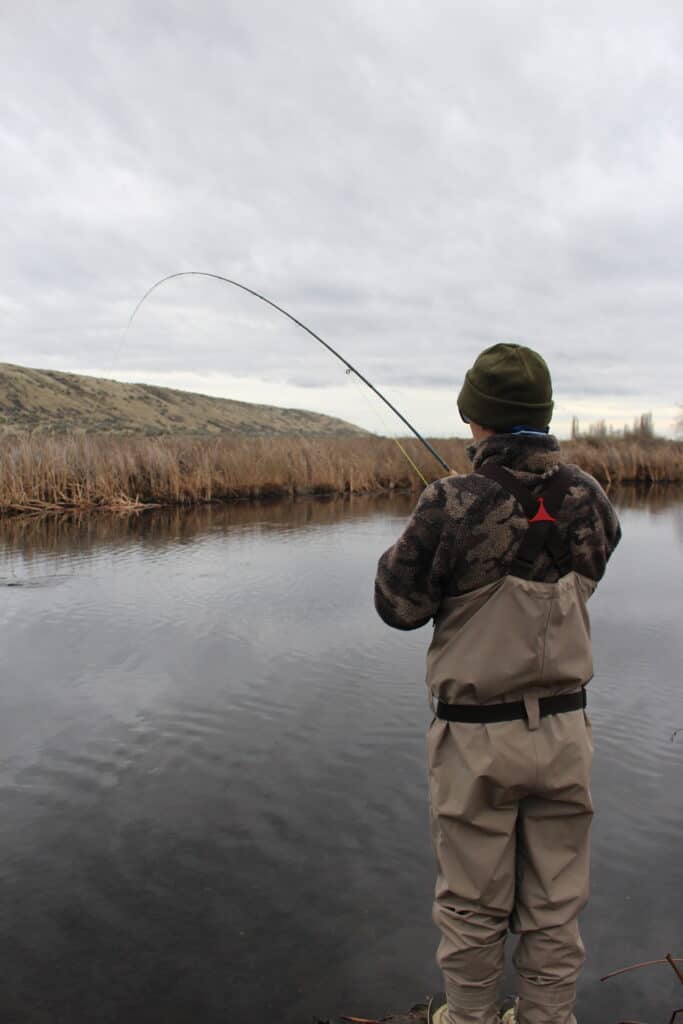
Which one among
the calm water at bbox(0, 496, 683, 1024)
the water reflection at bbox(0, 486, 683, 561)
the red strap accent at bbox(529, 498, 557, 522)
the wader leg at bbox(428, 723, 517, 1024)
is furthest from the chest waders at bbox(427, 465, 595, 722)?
the water reflection at bbox(0, 486, 683, 561)

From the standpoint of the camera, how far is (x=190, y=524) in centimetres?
1355

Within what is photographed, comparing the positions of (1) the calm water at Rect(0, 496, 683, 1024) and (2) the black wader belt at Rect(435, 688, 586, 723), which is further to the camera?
(1) the calm water at Rect(0, 496, 683, 1024)

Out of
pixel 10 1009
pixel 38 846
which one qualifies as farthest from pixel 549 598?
pixel 38 846

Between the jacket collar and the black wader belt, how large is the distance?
1.89 ft

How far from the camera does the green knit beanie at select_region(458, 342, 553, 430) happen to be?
1936mm

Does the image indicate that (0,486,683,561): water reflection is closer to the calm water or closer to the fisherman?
the calm water

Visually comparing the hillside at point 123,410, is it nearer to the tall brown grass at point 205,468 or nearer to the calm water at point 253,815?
the tall brown grass at point 205,468

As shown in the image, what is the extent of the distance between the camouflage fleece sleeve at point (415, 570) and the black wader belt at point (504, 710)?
0.76 feet

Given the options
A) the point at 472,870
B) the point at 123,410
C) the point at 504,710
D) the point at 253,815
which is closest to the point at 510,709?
the point at 504,710

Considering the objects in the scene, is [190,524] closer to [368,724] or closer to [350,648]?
[350,648]

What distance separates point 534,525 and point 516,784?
0.62m

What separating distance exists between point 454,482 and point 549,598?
36 centimetres

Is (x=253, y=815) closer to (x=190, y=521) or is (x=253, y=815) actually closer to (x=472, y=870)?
(x=472, y=870)

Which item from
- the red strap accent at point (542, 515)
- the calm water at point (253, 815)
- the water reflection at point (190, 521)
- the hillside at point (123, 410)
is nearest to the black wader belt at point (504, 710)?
the red strap accent at point (542, 515)
